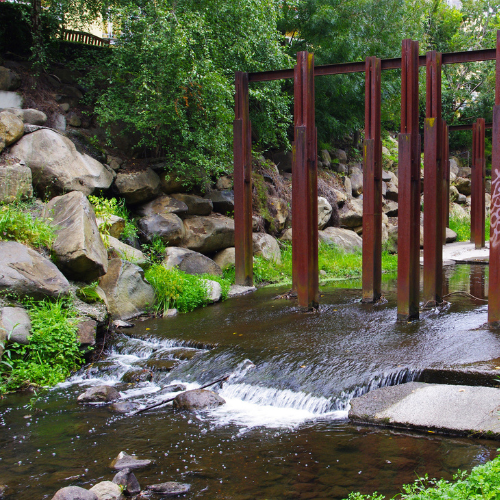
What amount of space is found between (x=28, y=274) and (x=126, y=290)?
2.35m

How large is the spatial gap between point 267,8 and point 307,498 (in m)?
13.4

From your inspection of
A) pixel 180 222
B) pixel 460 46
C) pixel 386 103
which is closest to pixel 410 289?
pixel 180 222

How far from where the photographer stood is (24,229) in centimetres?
859

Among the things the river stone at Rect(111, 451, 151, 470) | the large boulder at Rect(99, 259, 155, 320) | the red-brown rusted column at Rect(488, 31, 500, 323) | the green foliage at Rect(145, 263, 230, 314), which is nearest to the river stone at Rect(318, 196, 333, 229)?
the green foliage at Rect(145, 263, 230, 314)

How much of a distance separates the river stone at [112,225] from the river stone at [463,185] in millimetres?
21739

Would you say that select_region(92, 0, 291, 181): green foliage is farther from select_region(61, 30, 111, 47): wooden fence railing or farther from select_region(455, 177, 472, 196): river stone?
select_region(455, 177, 472, 196): river stone

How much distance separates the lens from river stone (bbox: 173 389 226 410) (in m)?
6.10

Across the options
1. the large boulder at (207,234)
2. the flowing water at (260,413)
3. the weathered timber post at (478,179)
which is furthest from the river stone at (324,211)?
the flowing water at (260,413)

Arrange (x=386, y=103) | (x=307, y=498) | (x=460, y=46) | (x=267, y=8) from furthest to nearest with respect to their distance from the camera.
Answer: (x=460, y=46) → (x=386, y=103) → (x=267, y=8) → (x=307, y=498)

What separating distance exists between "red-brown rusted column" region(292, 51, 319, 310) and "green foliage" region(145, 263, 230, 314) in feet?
7.54

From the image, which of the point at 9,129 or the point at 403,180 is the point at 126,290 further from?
the point at 403,180

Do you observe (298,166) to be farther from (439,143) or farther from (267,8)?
(267,8)

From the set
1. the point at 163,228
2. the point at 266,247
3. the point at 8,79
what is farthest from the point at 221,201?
the point at 8,79

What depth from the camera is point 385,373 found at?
6.22 metres
